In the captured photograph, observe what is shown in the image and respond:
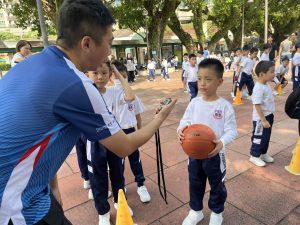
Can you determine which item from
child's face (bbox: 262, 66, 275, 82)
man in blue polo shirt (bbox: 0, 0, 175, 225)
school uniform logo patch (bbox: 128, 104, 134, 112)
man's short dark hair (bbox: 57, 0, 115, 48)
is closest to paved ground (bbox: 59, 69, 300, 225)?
school uniform logo patch (bbox: 128, 104, 134, 112)

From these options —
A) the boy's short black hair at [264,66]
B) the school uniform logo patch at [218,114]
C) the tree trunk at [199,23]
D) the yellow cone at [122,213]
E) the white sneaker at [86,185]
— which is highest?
the tree trunk at [199,23]

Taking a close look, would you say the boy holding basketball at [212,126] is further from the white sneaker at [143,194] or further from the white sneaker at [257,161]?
the white sneaker at [257,161]

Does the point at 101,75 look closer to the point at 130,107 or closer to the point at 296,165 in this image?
the point at 130,107

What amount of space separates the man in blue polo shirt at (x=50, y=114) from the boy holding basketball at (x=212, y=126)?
135 centimetres

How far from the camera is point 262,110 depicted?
4137 millimetres

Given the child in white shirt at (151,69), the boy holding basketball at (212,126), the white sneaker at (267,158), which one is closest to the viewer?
the boy holding basketball at (212,126)

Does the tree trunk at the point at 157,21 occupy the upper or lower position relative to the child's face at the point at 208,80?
upper

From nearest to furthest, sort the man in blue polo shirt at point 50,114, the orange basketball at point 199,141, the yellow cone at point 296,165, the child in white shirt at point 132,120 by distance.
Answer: the man in blue polo shirt at point 50,114 → the orange basketball at point 199,141 → the child in white shirt at point 132,120 → the yellow cone at point 296,165

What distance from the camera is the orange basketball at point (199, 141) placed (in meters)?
2.42

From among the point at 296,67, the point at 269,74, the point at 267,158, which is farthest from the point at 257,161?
the point at 296,67

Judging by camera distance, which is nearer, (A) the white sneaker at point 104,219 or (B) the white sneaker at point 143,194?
(A) the white sneaker at point 104,219

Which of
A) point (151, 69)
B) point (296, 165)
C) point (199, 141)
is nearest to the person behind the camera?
point (199, 141)

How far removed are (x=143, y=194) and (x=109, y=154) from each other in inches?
33.8

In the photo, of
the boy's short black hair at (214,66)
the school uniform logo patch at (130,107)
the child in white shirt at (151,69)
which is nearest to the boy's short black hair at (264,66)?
the boy's short black hair at (214,66)
